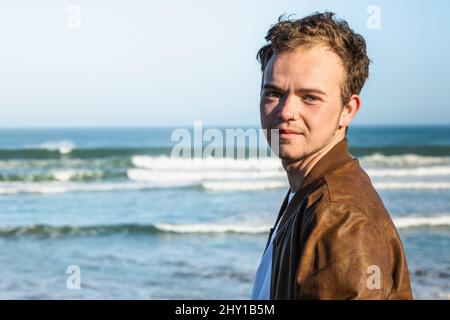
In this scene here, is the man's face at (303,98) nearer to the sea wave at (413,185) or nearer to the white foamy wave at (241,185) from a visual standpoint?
the white foamy wave at (241,185)

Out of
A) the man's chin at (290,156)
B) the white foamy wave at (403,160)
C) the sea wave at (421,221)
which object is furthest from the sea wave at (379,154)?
the man's chin at (290,156)

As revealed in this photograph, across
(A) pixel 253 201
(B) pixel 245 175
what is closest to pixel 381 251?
(A) pixel 253 201

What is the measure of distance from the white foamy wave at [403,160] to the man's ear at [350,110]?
25.7 m

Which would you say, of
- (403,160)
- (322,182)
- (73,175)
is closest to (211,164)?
(73,175)

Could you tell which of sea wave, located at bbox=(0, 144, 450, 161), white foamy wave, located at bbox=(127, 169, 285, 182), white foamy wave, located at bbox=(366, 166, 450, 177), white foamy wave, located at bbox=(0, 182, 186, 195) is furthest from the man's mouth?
sea wave, located at bbox=(0, 144, 450, 161)

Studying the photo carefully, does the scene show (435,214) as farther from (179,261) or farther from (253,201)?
(179,261)

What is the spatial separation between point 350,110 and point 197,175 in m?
20.9

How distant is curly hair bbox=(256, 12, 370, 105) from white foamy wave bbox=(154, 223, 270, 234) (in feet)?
33.6

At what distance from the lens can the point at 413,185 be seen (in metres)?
19.5

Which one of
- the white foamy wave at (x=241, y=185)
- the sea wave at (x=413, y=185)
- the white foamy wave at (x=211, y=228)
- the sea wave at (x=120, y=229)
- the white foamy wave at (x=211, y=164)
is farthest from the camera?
the white foamy wave at (x=211, y=164)

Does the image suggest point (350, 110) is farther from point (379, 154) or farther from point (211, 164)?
point (379, 154)

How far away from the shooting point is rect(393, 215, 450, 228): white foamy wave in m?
12.7

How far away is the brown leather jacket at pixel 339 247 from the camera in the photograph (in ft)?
4.57

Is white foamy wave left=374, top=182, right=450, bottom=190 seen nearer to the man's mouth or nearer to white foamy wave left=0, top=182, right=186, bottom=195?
white foamy wave left=0, top=182, right=186, bottom=195
